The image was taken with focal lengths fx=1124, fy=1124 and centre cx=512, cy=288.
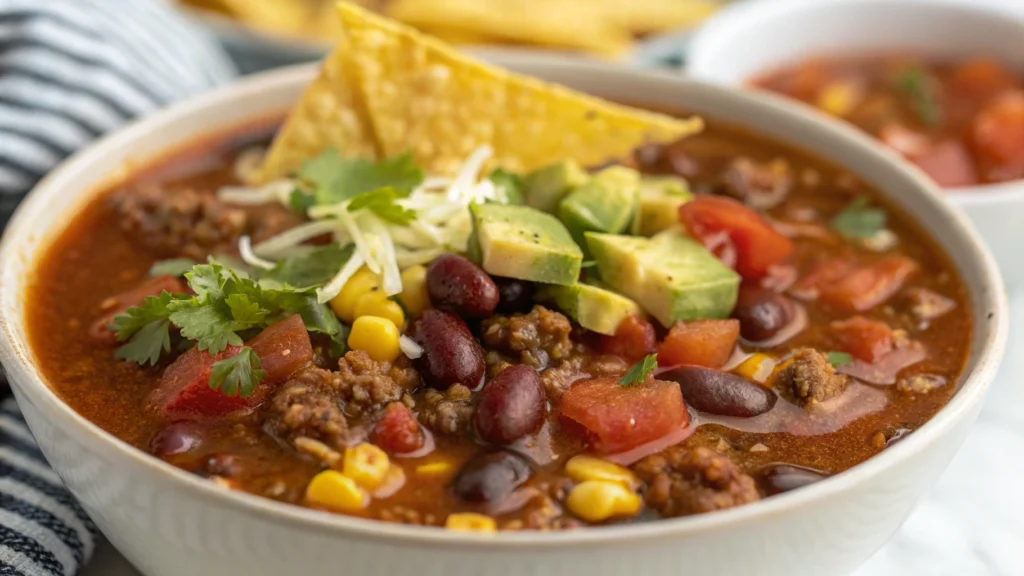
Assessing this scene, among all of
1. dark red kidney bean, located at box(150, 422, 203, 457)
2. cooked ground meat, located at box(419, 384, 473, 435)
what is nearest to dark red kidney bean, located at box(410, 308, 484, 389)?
cooked ground meat, located at box(419, 384, 473, 435)

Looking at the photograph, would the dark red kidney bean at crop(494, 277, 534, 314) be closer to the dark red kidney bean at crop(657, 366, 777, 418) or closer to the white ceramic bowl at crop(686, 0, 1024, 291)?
the dark red kidney bean at crop(657, 366, 777, 418)

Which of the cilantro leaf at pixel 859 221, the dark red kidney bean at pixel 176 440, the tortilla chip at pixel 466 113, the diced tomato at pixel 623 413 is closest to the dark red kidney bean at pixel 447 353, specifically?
the diced tomato at pixel 623 413

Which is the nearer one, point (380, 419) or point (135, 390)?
point (380, 419)

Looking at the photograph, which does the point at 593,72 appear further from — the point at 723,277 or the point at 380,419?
the point at 380,419

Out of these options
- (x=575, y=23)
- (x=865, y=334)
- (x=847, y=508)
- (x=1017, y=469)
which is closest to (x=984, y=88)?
(x=575, y=23)

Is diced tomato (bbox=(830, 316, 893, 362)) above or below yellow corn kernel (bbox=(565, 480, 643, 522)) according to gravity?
above

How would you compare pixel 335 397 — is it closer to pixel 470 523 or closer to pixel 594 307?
pixel 470 523
